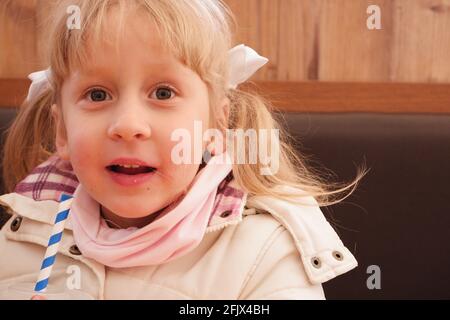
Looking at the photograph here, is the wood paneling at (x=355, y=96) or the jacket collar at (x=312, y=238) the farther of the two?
the wood paneling at (x=355, y=96)

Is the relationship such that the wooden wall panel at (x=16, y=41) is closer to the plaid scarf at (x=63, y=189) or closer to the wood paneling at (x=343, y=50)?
the wood paneling at (x=343, y=50)

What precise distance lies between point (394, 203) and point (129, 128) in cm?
61

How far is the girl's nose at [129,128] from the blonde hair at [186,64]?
3.7 inches

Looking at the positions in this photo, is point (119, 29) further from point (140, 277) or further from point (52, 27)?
point (140, 277)

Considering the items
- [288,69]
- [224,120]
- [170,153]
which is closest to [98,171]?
[170,153]

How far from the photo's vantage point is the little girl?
2.51 feet

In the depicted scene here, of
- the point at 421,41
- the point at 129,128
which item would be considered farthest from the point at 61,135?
the point at 421,41

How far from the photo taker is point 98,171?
78cm

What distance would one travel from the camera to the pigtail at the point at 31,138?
41.4 inches

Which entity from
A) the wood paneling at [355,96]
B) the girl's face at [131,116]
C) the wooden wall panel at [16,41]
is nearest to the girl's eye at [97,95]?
the girl's face at [131,116]

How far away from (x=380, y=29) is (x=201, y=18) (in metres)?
0.58

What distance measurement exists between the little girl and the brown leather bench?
0.30 meters

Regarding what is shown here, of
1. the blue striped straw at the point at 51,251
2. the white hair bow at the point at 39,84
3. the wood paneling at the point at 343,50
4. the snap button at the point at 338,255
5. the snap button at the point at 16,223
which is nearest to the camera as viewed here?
the blue striped straw at the point at 51,251

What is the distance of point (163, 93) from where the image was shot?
0.78m
